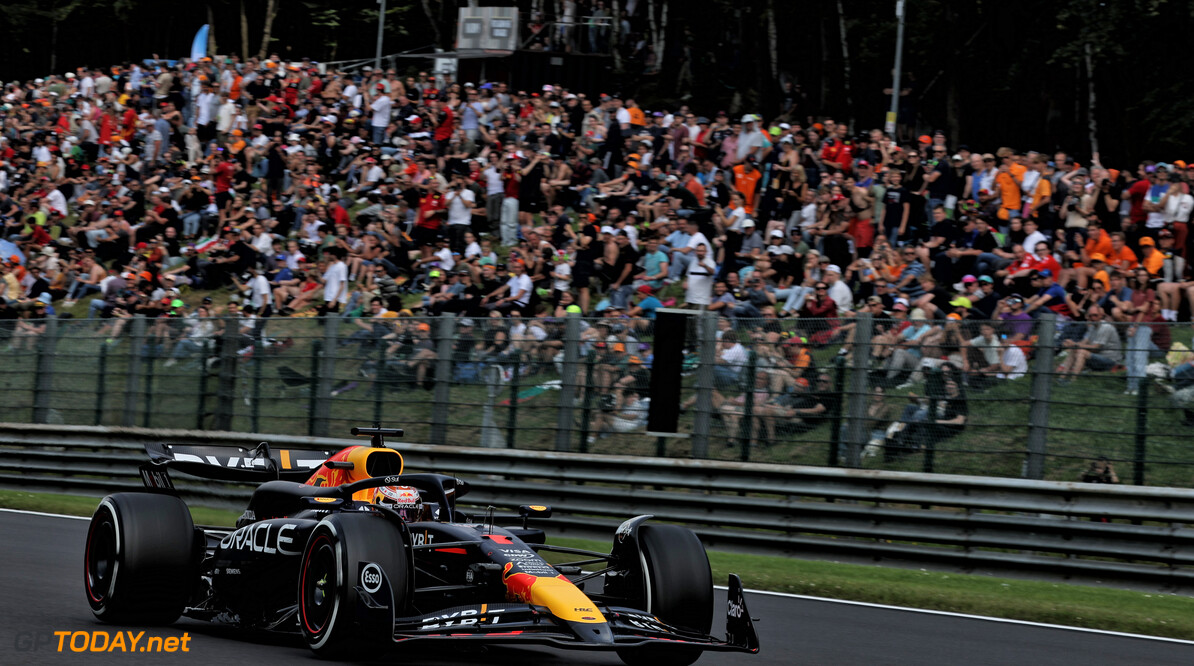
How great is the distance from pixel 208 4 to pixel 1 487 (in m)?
34.4

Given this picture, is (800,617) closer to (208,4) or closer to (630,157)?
(630,157)

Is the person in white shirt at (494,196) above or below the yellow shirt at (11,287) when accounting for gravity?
above

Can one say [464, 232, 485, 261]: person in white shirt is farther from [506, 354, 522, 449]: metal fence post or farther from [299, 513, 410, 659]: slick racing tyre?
[299, 513, 410, 659]: slick racing tyre

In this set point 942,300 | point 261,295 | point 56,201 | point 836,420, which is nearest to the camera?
point 836,420

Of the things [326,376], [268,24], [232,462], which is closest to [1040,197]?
[326,376]

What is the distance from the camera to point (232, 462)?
8930mm

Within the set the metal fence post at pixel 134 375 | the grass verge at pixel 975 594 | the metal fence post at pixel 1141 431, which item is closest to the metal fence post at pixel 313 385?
the metal fence post at pixel 134 375

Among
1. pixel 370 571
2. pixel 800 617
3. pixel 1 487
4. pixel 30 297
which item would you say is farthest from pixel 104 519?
pixel 30 297

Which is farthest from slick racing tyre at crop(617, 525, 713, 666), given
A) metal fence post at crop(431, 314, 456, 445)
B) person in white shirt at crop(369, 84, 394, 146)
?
Answer: person in white shirt at crop(369, 84, 394, 146)

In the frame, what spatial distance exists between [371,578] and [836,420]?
7.26 meters

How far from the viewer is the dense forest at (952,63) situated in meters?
23.1

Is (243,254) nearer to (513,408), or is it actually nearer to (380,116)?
(380,116)

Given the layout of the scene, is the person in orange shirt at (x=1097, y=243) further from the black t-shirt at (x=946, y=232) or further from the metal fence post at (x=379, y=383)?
the metal fence post at (x=379, y=383)

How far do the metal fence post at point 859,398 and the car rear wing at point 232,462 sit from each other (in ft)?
17.5
